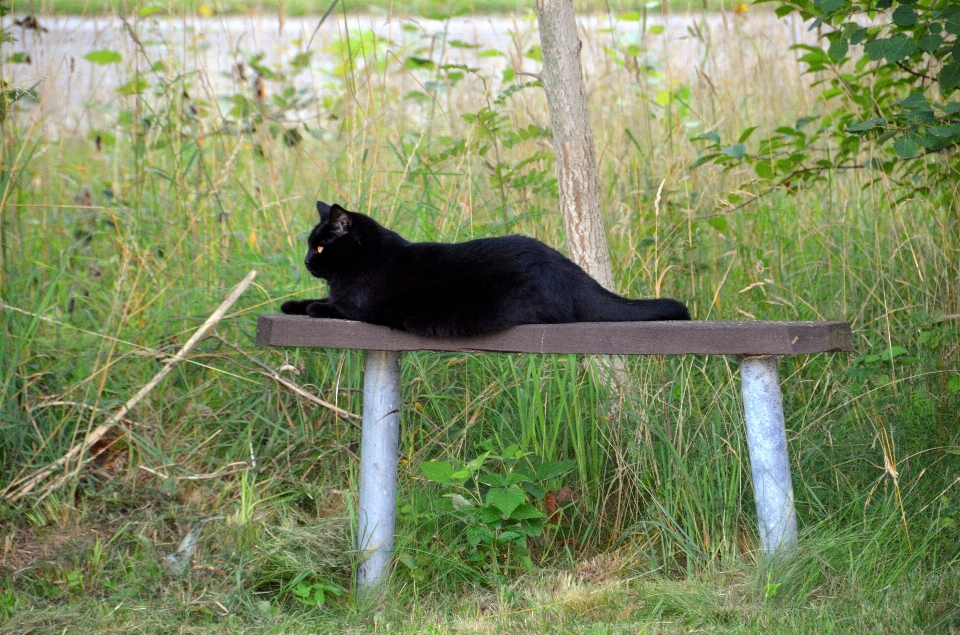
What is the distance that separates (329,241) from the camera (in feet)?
8.65

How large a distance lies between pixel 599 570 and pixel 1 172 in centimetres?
235

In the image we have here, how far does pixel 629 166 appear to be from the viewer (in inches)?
146

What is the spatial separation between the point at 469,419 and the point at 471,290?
75 centimetres

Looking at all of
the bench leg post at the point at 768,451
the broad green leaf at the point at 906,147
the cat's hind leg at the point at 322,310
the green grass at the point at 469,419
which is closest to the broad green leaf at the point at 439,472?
the green grass at the point at 469,419

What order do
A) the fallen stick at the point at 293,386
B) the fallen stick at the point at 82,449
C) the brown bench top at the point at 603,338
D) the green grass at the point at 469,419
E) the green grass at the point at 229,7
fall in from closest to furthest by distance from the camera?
the brown bench top at the point at 603,338
the green grass at the point at 469,419
the fallen stick at the point at 82,449
the fallen stick at the point at 293,386
the green grass at the point at 229,7

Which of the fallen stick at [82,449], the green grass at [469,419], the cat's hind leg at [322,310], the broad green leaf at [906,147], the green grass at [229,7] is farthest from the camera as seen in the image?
the green grass at [229,7]

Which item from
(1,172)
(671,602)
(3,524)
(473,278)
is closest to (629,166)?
(473,278)

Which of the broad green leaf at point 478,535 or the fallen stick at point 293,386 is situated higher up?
the fallen stick at point 293,386

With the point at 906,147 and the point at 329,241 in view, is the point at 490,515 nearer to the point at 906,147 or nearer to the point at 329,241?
the point at 329,241

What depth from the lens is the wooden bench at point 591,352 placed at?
6.91ft

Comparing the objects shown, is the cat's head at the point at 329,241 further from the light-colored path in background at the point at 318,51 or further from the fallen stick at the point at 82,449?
the light-colored path in background at the point at 318,51

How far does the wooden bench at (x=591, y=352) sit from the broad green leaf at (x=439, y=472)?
5.4 inches

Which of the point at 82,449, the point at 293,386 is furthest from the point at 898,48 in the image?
the point at 82,449

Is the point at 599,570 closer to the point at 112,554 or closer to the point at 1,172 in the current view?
the point at 112,554
